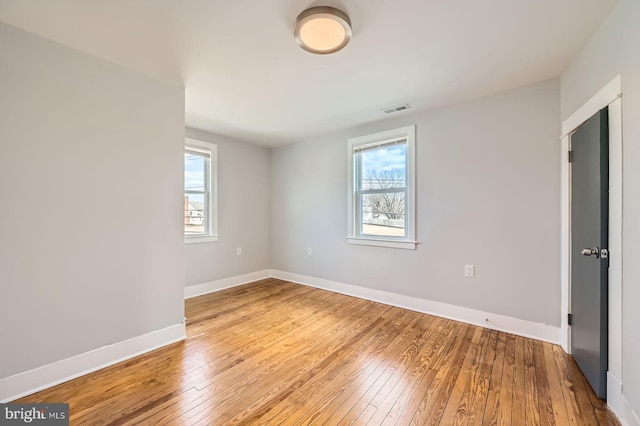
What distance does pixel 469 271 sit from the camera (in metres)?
2.85

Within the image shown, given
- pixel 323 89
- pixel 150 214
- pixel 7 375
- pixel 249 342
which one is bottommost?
pixel 249 342

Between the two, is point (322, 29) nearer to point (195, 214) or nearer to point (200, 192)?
point (200, 192)

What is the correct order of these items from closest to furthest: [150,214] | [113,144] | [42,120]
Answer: [42,120] → [113,144] → [150,214]

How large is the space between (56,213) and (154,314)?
110cm

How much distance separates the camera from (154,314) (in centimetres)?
235

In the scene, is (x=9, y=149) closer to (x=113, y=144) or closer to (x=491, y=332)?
(x=113, y=144)

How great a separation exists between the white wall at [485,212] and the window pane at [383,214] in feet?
0.85

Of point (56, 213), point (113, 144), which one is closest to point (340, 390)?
point (56, 213)

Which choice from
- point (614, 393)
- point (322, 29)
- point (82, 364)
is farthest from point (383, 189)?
point (82, 364)

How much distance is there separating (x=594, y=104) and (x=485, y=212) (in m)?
1.23

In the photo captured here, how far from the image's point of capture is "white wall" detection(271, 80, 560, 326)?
244cm

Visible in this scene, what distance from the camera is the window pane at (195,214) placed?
3.86 meters

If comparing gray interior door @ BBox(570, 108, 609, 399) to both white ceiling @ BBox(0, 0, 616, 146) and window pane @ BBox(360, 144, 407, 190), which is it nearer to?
white ceiling @ BBox(0, 0, 616, 146)

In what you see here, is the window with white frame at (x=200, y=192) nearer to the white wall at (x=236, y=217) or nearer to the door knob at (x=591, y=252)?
the white wall at (x=236, y=217)
